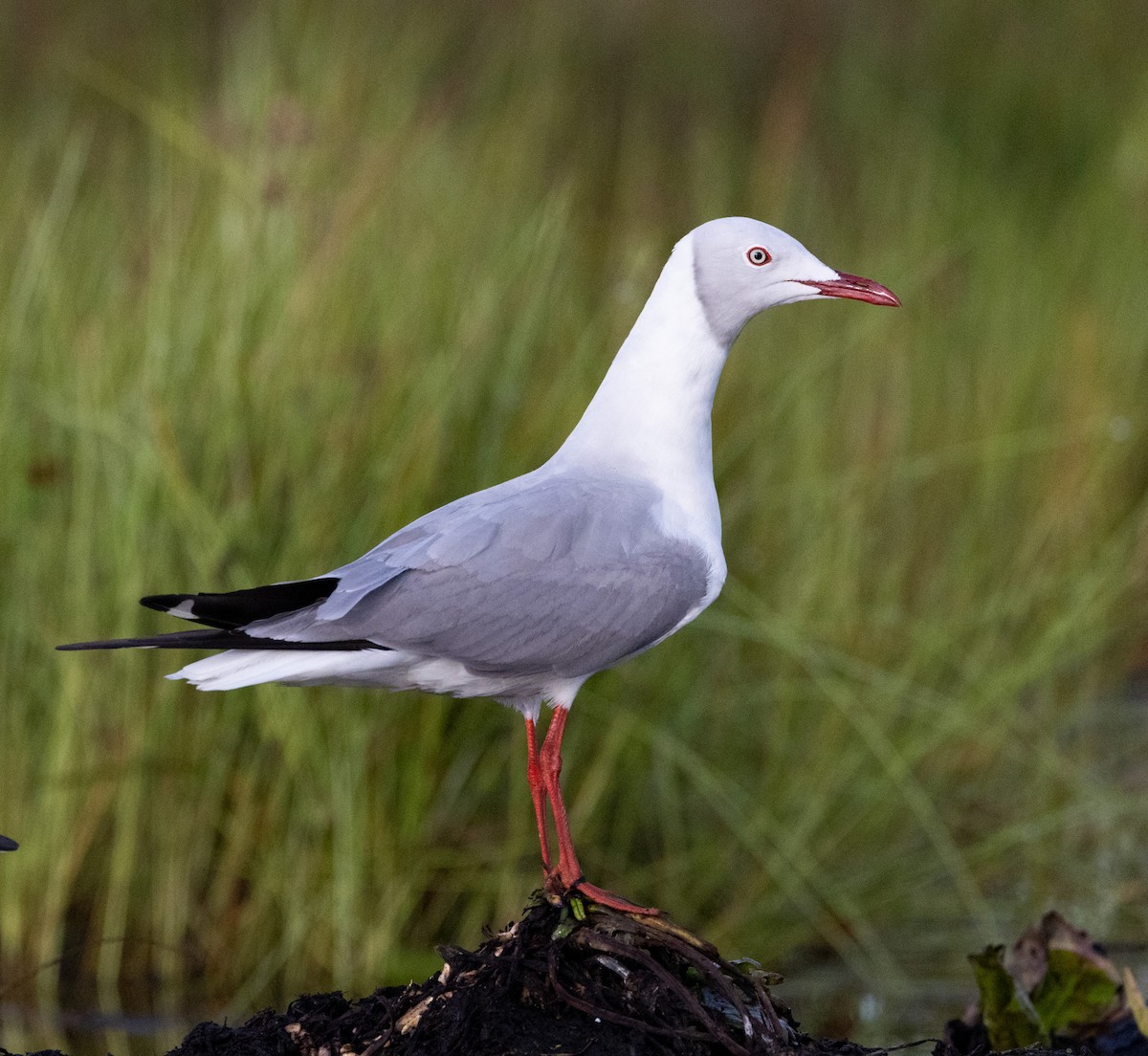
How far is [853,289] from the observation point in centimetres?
293

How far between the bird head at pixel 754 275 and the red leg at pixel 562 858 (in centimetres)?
68

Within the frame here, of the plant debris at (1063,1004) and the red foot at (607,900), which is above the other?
the red foot at (607,900)

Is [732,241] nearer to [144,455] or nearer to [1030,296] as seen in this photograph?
[144,455]

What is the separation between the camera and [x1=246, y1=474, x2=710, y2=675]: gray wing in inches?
105

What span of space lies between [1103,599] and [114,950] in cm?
255

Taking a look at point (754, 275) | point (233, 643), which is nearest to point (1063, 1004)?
point (754, 275)

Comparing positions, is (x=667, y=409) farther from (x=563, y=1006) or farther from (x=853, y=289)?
A: (x=563, y=1006)

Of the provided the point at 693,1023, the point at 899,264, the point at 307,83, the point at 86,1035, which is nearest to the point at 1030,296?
the point at 899,264

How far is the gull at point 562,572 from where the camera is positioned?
2604 millimetres

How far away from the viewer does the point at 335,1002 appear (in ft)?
8.32

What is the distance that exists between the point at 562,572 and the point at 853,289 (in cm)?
64

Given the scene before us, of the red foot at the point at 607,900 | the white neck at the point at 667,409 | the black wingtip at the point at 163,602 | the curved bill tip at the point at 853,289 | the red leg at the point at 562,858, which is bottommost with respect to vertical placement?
the red foot at the point at 607,900

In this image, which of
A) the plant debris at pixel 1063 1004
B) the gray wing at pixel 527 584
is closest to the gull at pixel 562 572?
Answer: the gray wing at pixel 527 584

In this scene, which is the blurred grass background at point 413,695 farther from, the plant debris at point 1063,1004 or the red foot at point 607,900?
the red foot at point 607,900
